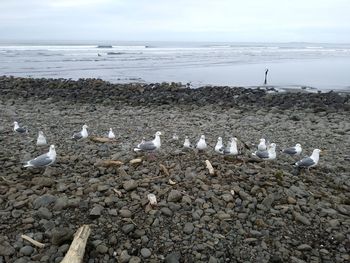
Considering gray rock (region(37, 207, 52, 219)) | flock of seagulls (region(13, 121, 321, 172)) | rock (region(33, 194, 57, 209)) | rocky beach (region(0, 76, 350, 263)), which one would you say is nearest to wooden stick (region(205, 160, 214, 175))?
rocky beach (region(0, 76, 350, 263))

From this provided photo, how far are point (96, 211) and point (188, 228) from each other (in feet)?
4.93

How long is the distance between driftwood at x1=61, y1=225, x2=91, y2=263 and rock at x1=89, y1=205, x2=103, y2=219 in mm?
393

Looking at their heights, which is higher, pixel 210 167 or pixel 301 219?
pixel 210 167

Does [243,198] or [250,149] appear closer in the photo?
[243,198]

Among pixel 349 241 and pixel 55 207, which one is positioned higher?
pixel 55 207

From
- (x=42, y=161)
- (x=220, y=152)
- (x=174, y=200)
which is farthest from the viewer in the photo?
(x=220, y=152)

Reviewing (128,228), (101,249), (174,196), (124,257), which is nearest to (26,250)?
(101,249)

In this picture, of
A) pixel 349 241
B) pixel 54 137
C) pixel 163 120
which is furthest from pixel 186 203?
pixel 163 120

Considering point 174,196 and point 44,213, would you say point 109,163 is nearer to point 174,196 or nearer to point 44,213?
point 174,196

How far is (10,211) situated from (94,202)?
1.32m

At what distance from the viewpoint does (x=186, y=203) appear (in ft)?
21.3

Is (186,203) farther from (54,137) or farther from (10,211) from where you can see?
(54,137)

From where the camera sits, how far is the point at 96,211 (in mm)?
6094

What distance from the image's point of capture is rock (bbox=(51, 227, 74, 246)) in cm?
540
